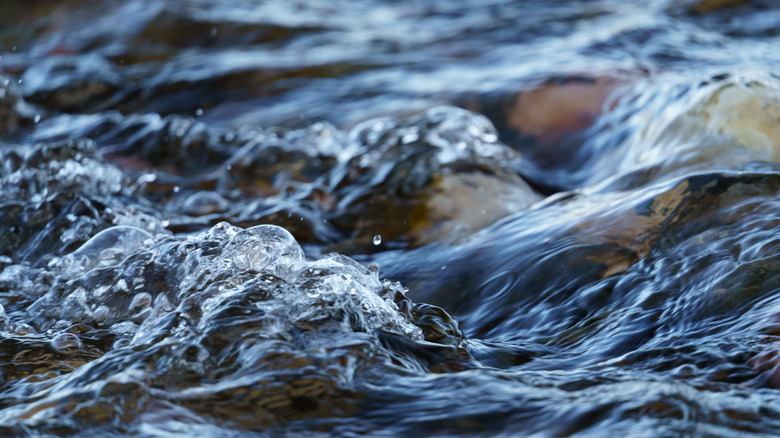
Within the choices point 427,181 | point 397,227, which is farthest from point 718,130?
point 397,227

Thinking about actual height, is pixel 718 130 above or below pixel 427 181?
above

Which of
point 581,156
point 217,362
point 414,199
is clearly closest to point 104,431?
point 217,362

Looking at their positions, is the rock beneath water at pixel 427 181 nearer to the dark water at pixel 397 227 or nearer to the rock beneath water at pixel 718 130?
the dark water at pixel 397 227

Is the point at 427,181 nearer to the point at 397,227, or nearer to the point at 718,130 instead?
the point at 397,227

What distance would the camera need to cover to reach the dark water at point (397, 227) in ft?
5.73

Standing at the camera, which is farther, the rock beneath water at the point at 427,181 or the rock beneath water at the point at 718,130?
the rock beneath water at the point at 427,181

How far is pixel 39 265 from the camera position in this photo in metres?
2.92

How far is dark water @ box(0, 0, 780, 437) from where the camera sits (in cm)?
175

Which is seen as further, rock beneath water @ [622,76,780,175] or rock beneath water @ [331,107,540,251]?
rock beneath water @ [331,107,540,251]

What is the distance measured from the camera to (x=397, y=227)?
11.0 ft

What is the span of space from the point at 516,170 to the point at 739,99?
98cm

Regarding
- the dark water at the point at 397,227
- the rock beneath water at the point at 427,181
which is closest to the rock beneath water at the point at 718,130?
the dark water at the point at 397,227

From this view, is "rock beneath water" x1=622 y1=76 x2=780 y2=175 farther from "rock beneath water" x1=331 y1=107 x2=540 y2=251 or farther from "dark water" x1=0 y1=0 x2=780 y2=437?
"rock beneath water" x1=331 y1=107 x2=540 y2=251

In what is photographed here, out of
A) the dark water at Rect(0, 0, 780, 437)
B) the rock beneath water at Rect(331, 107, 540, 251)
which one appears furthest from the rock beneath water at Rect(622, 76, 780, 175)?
the rock beneath water at Rect(331, 107, 540, 251)
